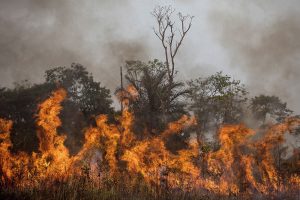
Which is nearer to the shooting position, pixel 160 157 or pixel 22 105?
pixel 160 157

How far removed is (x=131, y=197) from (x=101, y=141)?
14109mm

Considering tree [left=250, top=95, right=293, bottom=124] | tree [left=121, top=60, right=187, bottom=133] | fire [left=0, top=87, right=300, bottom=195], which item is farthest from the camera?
tree [left=250, top=95, right=293, bottom=124]

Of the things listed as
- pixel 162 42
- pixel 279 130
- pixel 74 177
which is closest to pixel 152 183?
pixel 74 177

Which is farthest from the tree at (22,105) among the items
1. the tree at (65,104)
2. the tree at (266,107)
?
the tree at (266,107)

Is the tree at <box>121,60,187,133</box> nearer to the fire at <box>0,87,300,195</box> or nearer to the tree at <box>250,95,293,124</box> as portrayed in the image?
the fire at <box>0,87,300,195</box>

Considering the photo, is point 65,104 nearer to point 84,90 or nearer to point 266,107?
point 84,90

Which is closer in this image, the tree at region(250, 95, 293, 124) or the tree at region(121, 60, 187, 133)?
the tree at region(121, 60, 187, 133)

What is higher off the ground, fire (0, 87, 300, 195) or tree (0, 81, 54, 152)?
tree (0, 81, 54, 152)

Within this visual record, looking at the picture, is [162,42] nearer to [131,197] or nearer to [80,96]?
[80,96]

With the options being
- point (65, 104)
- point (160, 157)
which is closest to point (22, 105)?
point (65, 104)

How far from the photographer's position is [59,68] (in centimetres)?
4209

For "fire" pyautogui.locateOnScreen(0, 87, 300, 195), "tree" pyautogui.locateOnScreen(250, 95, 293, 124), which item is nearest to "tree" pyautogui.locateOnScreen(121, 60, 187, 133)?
"fire" pyautogui.locateOnScreen(0, 87, 300, 195)

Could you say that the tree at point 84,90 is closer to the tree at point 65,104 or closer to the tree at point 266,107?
the tree at point 65,104

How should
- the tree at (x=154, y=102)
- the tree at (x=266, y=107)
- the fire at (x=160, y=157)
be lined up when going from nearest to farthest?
the fire at (x=160, y=157) < the tree at (x=154, y=102) < the tree at (x=266, y=107)
